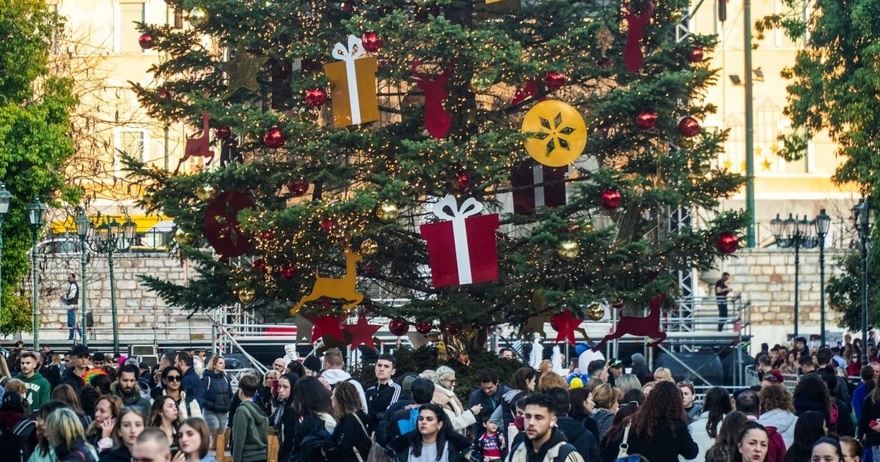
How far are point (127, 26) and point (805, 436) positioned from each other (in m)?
45.3

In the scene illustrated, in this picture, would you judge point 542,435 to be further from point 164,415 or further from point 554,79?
point 554,79

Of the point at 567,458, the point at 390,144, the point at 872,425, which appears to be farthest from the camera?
the point at 390,144

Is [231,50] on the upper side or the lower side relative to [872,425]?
upper

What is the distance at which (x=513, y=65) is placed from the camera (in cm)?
1866

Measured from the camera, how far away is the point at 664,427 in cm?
1122

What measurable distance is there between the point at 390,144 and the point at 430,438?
9.00 meters

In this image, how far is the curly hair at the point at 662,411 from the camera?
11180 mm

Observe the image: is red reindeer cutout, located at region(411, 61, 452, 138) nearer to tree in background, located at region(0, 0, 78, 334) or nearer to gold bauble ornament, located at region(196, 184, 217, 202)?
gold bauble ornament, located at region(196, 184, 217, 202)

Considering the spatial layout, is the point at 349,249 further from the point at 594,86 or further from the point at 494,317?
the point at 594,86

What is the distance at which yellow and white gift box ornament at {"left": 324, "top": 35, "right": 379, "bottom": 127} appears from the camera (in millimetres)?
18922

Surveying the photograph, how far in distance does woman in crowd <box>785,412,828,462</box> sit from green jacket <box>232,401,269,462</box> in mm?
4775

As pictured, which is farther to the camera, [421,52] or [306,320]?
[306,320]

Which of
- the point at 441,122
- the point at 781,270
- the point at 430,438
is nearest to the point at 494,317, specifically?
the point at 441,122

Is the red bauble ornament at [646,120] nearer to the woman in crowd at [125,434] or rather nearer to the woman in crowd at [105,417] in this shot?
the woman in crowd at [105,417]
